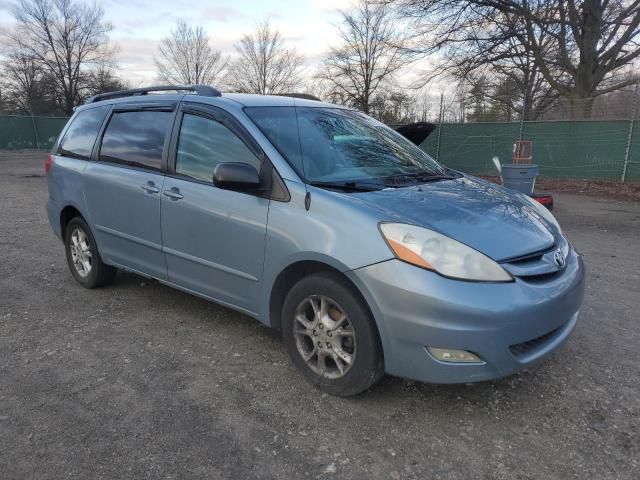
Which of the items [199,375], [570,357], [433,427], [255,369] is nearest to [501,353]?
[433,427]

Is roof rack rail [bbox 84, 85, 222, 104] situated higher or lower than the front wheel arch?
higher

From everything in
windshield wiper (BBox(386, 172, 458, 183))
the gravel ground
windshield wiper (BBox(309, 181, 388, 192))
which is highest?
windshield wiper (BBox(386, 172, 458, 183))

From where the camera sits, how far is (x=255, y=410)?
2.87 metres

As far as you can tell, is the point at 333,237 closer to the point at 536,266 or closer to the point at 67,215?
the point at 536,266

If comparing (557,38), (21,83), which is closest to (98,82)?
(21,83)

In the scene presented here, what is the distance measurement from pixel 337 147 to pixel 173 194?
124cm

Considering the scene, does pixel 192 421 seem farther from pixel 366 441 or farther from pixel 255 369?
pixel 366 441

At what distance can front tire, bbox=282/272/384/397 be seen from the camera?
2727 millimetres

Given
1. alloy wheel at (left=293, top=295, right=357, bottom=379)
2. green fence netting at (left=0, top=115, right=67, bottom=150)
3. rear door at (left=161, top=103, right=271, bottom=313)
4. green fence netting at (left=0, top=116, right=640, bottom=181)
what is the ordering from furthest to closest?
green fence netting at (left=0, top=115, right=67, bottom=150), green fence netting at (left=0, top=116, right=640, bottom=181), rear door at (left=161, top=103, right=271, bottom=313), alloy wheel at (left=293, top=295, right=357, bottom=379)

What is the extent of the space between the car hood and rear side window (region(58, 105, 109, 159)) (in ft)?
9.78

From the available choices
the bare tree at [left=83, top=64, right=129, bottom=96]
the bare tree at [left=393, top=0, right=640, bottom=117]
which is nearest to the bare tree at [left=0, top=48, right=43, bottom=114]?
the bare tree at [left=83, top=64, right=129, bottom=96]

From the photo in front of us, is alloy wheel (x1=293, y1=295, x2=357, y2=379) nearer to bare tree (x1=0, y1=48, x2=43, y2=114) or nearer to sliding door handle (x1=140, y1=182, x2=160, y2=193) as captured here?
sliding door handle (x1=140, y1=182, x2=160, y2=193)

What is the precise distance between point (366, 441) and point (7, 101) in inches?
2082

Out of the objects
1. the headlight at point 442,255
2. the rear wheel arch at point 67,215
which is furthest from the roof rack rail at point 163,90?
the headlight at point 442,255
